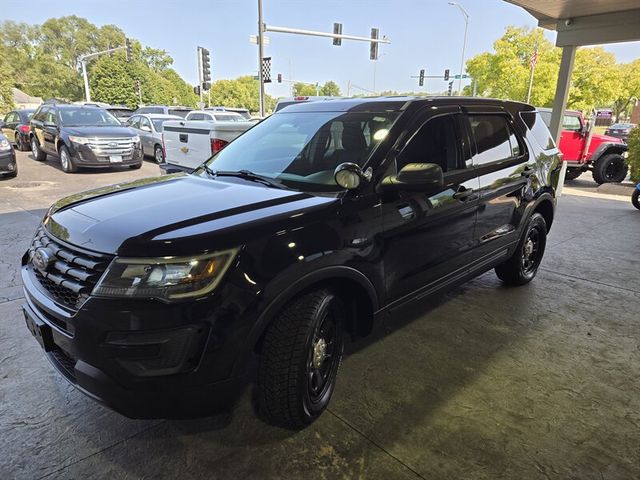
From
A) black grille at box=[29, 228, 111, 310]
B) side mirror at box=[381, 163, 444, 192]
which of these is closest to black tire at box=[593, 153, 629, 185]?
side mirror at box=[381, 163, 444, 192]

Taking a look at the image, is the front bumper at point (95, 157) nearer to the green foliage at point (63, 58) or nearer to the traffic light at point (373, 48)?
the traffic light at point (373, 48)

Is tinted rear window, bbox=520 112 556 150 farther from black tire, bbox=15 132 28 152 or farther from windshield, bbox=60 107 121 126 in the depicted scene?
black tire, bbox=15 132 28 152

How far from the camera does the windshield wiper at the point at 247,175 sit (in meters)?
2.70

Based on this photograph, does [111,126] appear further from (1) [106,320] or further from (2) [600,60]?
(2) [600,60]

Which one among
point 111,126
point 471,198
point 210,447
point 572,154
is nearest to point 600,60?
point 572,154

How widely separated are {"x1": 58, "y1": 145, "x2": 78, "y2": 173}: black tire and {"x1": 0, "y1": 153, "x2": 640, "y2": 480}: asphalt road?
26.7 ft

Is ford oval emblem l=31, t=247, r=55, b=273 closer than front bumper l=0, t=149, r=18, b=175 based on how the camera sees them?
Yes

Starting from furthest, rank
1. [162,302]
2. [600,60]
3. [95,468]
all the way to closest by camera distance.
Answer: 1. [600,60]
2. [95,468]
3. [162,302]

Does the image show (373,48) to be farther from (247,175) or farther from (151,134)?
(247,175)

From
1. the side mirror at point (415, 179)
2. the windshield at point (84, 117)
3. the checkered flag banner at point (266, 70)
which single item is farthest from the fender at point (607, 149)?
the checkered flag banner at point (266, 70)

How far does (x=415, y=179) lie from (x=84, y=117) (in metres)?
11.5

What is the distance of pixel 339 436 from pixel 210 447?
2.23ft

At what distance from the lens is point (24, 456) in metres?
2.18

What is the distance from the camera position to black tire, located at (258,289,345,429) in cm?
212
